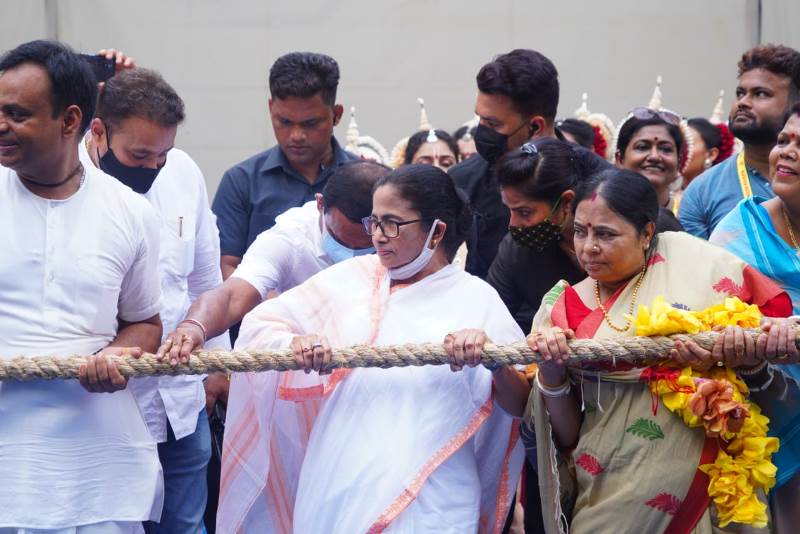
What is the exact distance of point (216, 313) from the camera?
3676mm

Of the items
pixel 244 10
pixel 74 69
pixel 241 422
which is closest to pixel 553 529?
pixel 241 422

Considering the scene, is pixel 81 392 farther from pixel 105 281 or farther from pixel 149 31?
pixel 149 31

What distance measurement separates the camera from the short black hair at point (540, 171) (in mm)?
3744

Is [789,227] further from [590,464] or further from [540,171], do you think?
[590,464]

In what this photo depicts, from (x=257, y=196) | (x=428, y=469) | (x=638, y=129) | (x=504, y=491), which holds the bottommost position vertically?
(x=504, y=491)

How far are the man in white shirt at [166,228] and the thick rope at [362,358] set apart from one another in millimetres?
739

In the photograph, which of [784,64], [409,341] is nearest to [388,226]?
[409,341]

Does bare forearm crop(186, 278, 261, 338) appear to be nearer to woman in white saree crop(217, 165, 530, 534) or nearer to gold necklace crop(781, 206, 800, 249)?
woman in white saree crop(217, 165, 530, 534)

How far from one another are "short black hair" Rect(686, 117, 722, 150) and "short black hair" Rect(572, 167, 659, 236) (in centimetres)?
340

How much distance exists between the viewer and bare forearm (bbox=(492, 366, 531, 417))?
3.36 metres

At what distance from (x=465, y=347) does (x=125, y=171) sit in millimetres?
1580

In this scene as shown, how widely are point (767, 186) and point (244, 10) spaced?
205 inches

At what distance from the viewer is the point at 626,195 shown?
330cm

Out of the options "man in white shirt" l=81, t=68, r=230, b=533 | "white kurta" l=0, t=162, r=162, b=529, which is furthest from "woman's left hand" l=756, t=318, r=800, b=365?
"man in white shirt" l=81, t=68, r=230, b=533
